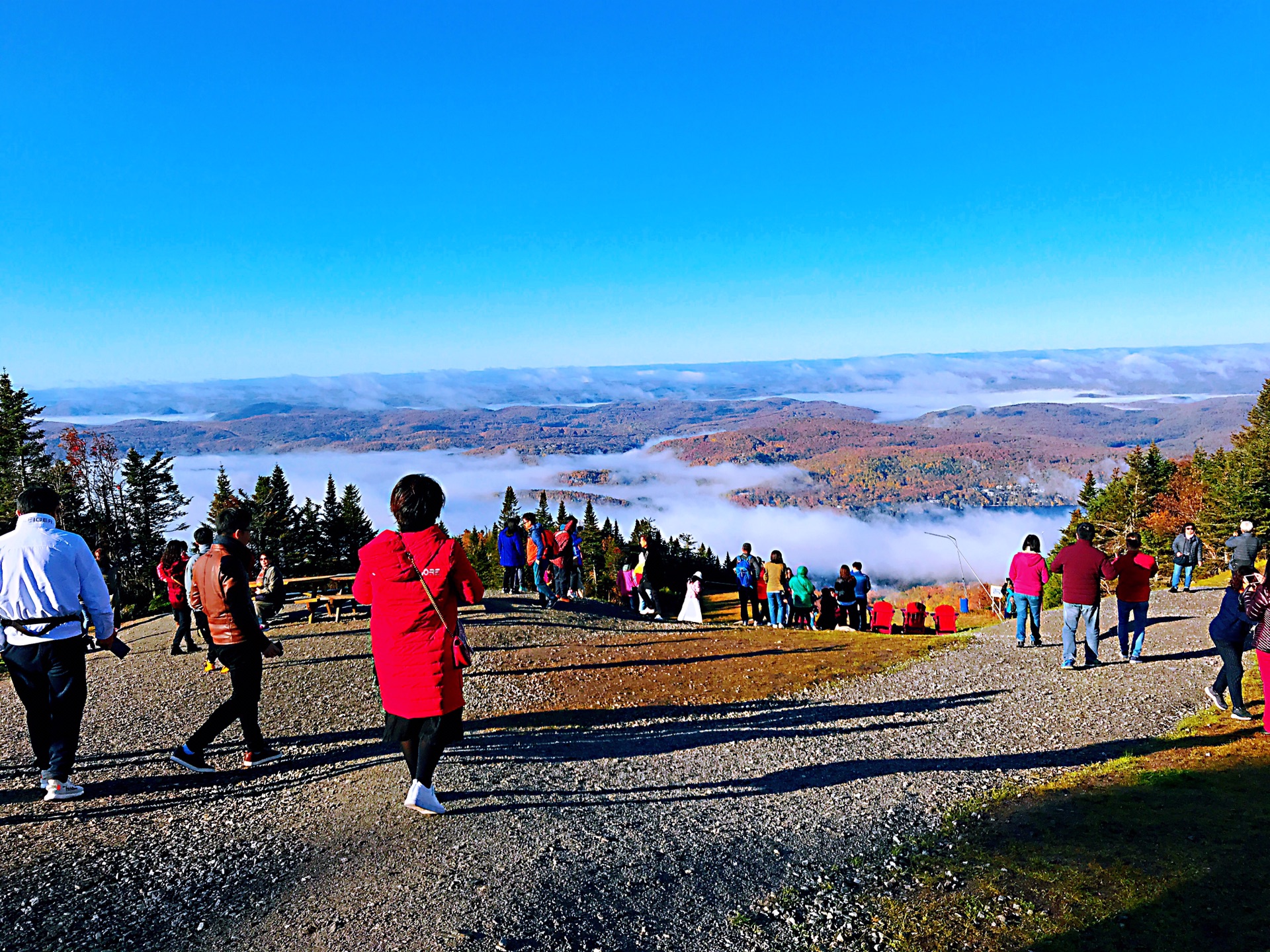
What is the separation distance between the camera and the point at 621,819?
5.95 m

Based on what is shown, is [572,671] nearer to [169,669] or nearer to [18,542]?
[169,669]

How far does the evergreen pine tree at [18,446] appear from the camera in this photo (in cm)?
4444

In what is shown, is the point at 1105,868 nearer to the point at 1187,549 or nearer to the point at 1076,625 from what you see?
the point at 1076,625

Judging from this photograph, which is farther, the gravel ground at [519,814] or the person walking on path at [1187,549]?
the person walking on path at [1187,549]

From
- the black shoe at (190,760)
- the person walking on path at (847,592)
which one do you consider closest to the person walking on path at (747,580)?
the person walking on path at (847,592)

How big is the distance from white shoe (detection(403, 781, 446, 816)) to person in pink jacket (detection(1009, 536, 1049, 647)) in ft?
34.8

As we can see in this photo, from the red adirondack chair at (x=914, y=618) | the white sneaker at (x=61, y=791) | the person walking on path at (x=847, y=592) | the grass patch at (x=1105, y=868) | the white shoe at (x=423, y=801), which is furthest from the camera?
the red adirondack chair at (x=914, y=618)

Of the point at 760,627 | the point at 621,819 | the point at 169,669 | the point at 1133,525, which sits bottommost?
the point at 1133,525

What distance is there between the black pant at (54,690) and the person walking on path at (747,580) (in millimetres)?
14689

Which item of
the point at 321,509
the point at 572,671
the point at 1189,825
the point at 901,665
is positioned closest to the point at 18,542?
the point at 572,671

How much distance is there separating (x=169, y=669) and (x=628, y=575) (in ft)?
35.4

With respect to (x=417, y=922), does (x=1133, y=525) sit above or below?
below

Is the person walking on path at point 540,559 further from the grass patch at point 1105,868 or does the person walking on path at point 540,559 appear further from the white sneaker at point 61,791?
the grass patch at point 1105,868

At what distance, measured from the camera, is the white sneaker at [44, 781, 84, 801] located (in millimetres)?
6004
